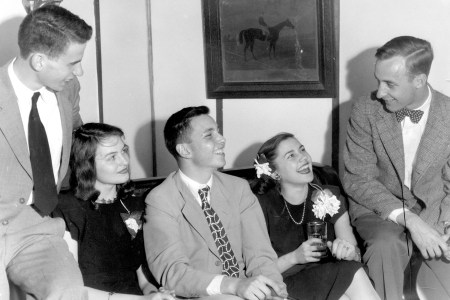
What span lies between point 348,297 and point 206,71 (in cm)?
247

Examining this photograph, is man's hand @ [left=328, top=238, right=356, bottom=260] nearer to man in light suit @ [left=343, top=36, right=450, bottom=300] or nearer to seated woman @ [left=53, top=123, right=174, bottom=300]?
man in light suit @ [left=343, top=36, right=450, bottom=300]

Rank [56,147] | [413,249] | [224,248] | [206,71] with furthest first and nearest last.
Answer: [206,71] < [413,249] < [224,248] < [56,147]

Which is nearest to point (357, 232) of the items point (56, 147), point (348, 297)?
point (348, 297)

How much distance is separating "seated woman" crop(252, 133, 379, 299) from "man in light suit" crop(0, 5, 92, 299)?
3.77ft

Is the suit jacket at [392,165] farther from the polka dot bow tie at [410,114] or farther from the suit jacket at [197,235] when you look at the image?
the suit jacket at [197,235]

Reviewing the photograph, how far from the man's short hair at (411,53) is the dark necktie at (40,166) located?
185cm

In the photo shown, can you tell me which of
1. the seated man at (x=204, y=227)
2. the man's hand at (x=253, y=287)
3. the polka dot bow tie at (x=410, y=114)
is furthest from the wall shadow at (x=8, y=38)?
the polka dot bow tie at (x=410, y=114)

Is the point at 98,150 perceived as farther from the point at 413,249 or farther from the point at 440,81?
the point at 440,81

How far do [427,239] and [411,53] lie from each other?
39.1 inches

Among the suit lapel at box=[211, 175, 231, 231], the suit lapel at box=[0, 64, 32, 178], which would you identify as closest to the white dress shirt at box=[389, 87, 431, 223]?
the suit lapel at box=[211, 175, 231, 231]

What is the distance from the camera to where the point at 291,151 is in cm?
363

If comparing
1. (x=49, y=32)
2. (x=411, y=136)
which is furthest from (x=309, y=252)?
(x=49, y=32)

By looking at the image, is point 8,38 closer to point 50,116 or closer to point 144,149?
point 50,116

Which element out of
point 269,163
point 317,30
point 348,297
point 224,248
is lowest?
point 348,297
